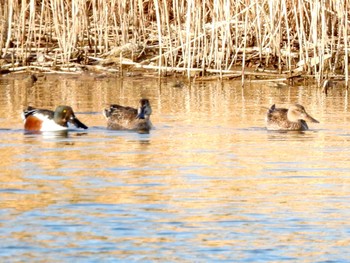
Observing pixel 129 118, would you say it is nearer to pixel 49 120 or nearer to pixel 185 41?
pixel 49 120

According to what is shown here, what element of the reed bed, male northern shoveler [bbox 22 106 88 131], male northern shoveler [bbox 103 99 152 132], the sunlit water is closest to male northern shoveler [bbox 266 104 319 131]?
the sunlit water

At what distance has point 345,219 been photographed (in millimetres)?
7031

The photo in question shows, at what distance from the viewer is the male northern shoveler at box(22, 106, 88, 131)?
39.7 feet

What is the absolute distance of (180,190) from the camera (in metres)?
8.14

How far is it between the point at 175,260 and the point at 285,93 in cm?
1096

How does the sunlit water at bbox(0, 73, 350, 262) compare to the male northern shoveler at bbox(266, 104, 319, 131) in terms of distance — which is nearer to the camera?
the sunlit water at bbox(0, 73, 350, 262)

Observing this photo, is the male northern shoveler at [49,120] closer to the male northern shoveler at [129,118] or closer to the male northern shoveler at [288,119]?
the male northern shoveler at [129,118]

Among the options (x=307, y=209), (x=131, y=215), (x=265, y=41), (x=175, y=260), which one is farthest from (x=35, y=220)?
(x=265, y=41)

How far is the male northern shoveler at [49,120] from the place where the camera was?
39.7ft

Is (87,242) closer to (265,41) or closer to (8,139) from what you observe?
(8,139)

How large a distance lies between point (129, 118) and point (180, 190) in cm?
457

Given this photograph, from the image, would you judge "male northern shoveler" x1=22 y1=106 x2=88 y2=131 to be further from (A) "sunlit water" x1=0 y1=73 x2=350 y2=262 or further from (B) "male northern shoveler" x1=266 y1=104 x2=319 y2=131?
(B) "male northern shoveler" x1=266 y1=104 x2=319 y2=131

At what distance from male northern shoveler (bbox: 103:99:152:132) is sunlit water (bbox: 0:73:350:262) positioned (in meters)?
0.19

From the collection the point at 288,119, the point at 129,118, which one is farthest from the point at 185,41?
the point at 288,119
